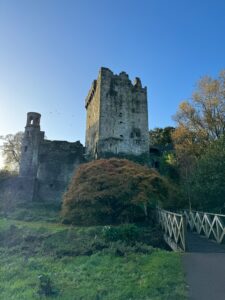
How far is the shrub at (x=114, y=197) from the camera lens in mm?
15570

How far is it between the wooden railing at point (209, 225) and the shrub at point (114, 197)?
257cm

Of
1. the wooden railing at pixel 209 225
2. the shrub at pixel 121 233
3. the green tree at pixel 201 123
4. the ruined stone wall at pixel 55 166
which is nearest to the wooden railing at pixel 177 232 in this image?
the shrub at pixel 121 233

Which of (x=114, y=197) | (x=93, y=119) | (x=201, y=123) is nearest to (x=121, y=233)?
(x=114, y=197)

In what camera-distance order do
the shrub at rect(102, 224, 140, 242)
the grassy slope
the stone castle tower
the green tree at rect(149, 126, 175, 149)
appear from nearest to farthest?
the grassy slope < the shrub at rect(102, 224, 140, 242) < the stone castle tower < the green tree at rect(149, 126, 175, 149)

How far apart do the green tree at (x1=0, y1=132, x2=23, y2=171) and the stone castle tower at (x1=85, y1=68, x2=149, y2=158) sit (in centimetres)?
1465

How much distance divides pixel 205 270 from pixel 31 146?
26.3 meters

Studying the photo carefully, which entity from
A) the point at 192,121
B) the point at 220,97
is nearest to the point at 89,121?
the point at 192,121

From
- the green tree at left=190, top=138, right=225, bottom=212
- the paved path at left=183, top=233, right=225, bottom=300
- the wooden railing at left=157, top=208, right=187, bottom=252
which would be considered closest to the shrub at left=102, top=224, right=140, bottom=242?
the wooden railing at left=157, top=208, right=187, bottom=252

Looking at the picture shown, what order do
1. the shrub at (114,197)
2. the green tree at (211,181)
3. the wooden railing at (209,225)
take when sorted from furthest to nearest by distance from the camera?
the green tree at (211,181)
the shrub at (114,197)
the wooden railing at (209,225)

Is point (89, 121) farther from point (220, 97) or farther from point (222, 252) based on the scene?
point (222, 252)

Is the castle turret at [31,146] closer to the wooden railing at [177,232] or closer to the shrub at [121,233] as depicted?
the shrub at [121,233]

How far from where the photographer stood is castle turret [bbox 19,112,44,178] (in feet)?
95.7

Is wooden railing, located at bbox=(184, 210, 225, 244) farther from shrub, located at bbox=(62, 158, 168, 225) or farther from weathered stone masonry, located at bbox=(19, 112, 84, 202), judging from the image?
weathered stone masonry, located at bbox=(19, 112, 84, 202)

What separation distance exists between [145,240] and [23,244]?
5.23m
